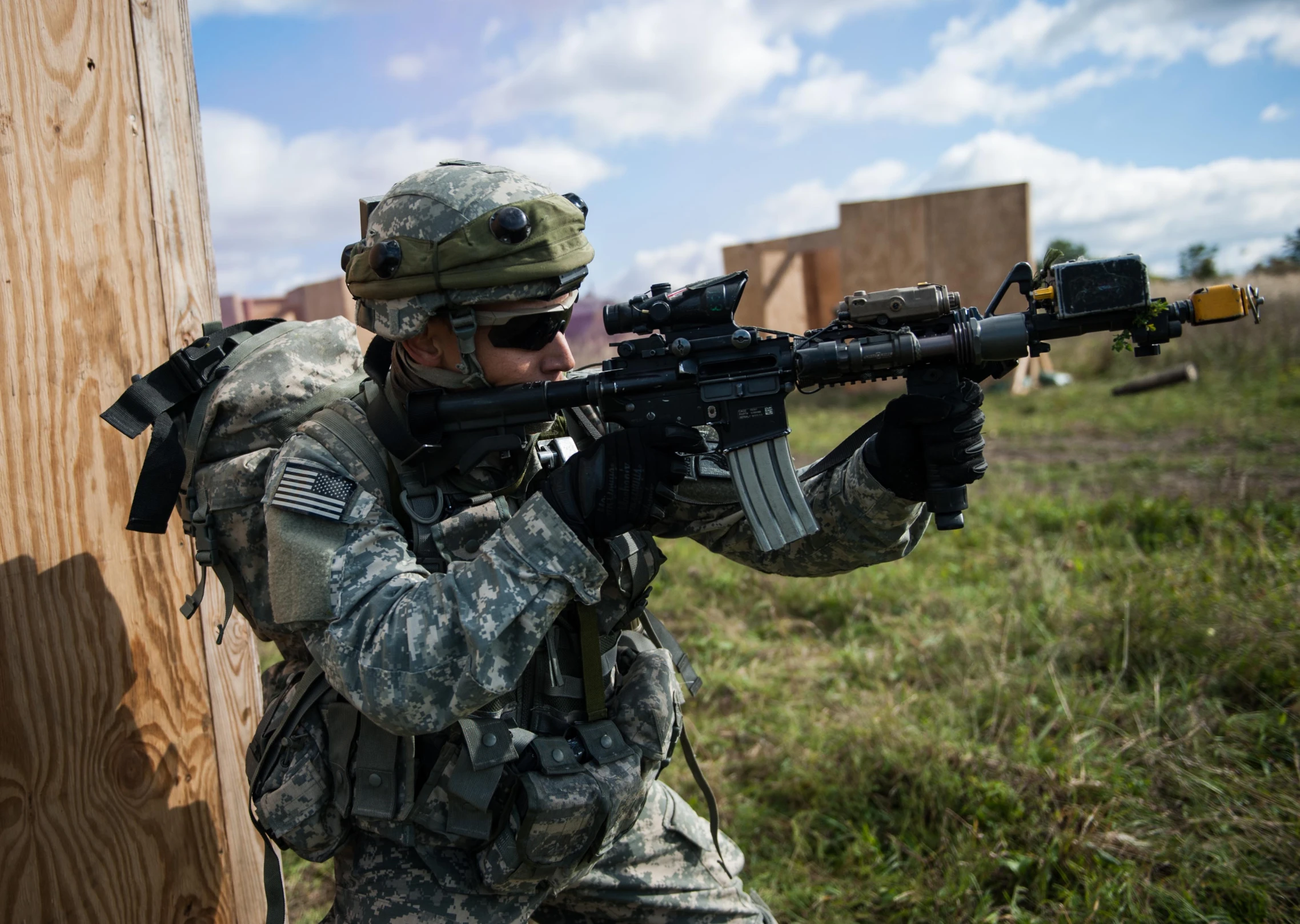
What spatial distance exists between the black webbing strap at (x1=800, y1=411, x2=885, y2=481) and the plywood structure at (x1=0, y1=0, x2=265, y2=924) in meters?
1.96

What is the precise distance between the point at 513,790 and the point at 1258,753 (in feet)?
9.23

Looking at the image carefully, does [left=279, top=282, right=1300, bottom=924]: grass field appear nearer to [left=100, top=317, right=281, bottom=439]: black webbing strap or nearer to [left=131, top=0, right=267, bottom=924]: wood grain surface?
[left=131, top=0, right=267, bottom=924]: wood grain surface

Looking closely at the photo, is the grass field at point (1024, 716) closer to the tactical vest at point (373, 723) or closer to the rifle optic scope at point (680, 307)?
the tactical vest at point (373, 723)

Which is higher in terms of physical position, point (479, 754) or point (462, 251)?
point (462, 251)

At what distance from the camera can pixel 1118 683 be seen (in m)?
3.91

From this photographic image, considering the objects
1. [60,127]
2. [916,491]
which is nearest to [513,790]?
[916,491]

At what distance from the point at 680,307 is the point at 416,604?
0.98 m

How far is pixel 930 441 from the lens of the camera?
2301 millimetres

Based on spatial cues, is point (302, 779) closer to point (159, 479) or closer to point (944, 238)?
point (159, 479)

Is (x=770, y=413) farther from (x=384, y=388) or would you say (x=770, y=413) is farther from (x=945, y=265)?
(x=945, y=265)

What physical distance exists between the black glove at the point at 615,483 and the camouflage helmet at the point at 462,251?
0.44 meters

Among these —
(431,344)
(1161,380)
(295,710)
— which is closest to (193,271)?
(431,344)

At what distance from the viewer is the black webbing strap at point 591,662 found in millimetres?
2449

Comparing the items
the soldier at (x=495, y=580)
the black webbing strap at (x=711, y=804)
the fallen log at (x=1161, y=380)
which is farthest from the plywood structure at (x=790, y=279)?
the soldier at (x=495, y=580)
